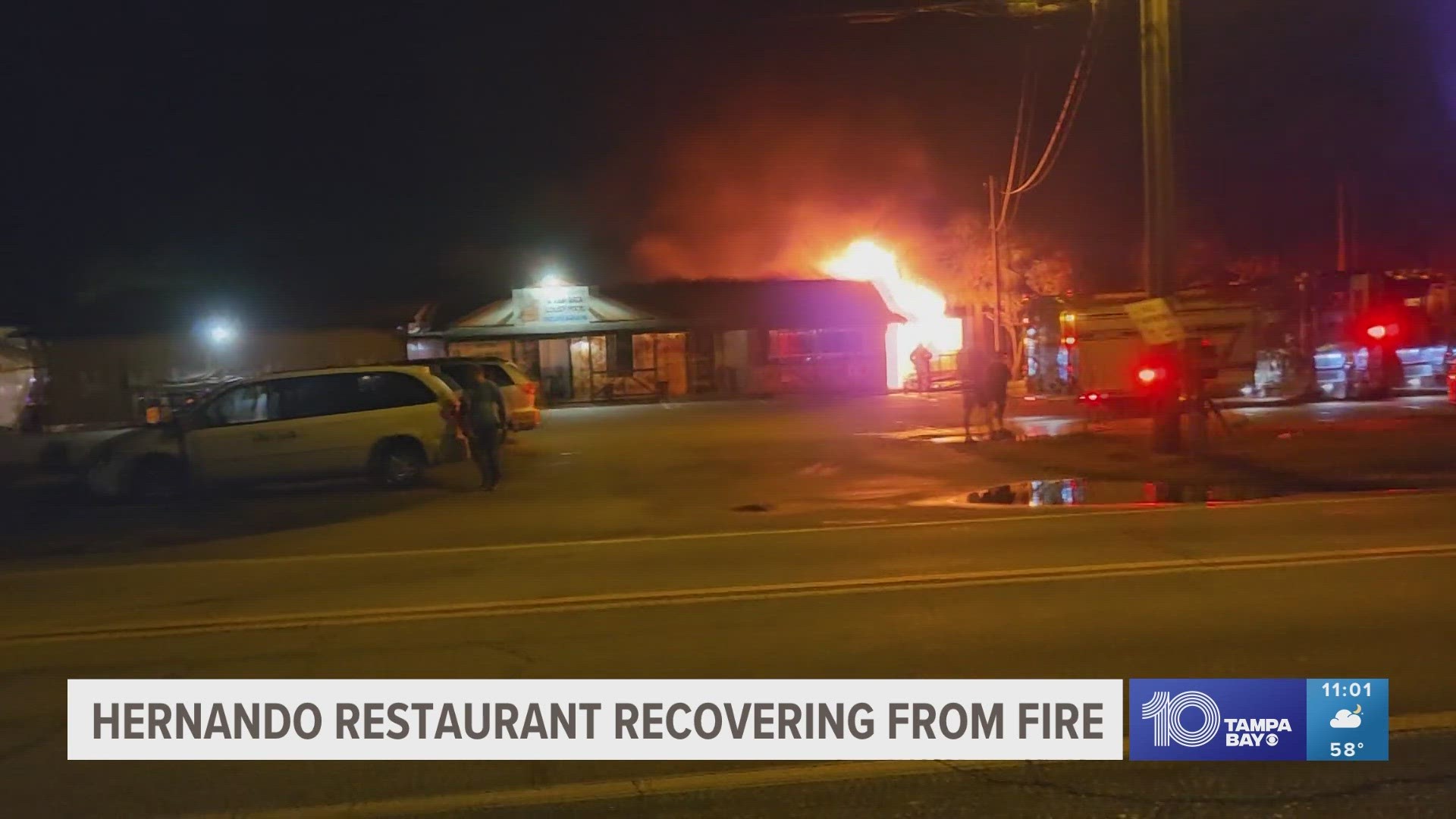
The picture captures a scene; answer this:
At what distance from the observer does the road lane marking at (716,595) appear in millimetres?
8570

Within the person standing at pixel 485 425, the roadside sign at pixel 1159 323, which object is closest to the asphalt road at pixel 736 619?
the person standing at pixel 485 425

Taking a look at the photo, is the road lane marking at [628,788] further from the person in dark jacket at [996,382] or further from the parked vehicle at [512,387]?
the parked vehicle at [512,387]

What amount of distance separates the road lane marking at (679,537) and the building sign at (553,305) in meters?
28.6

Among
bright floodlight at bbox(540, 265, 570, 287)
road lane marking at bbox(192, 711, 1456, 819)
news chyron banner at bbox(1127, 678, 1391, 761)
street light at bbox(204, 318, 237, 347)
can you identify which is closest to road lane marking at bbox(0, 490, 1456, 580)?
news chyron banner at bbox(1127, 678, 1391, 761)

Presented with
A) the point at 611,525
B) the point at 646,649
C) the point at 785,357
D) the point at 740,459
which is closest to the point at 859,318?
the point at 785,357

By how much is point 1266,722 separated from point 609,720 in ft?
9.57

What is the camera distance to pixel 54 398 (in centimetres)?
3875

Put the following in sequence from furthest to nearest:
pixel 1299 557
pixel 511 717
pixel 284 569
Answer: pixel 284 569 → pixel 1299 557 → pixel 511 717

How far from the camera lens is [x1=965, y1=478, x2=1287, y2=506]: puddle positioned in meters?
13.6

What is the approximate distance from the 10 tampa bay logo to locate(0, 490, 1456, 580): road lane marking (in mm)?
5912

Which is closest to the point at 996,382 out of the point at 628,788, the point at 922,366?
the point at 628,788

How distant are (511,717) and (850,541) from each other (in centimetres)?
554

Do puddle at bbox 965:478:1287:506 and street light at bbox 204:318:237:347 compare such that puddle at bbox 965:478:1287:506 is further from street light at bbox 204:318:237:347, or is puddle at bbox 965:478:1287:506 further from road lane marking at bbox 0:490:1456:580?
street light at bbox 204:318:237:347

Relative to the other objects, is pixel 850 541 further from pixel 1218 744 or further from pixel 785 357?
pixel 785 357
